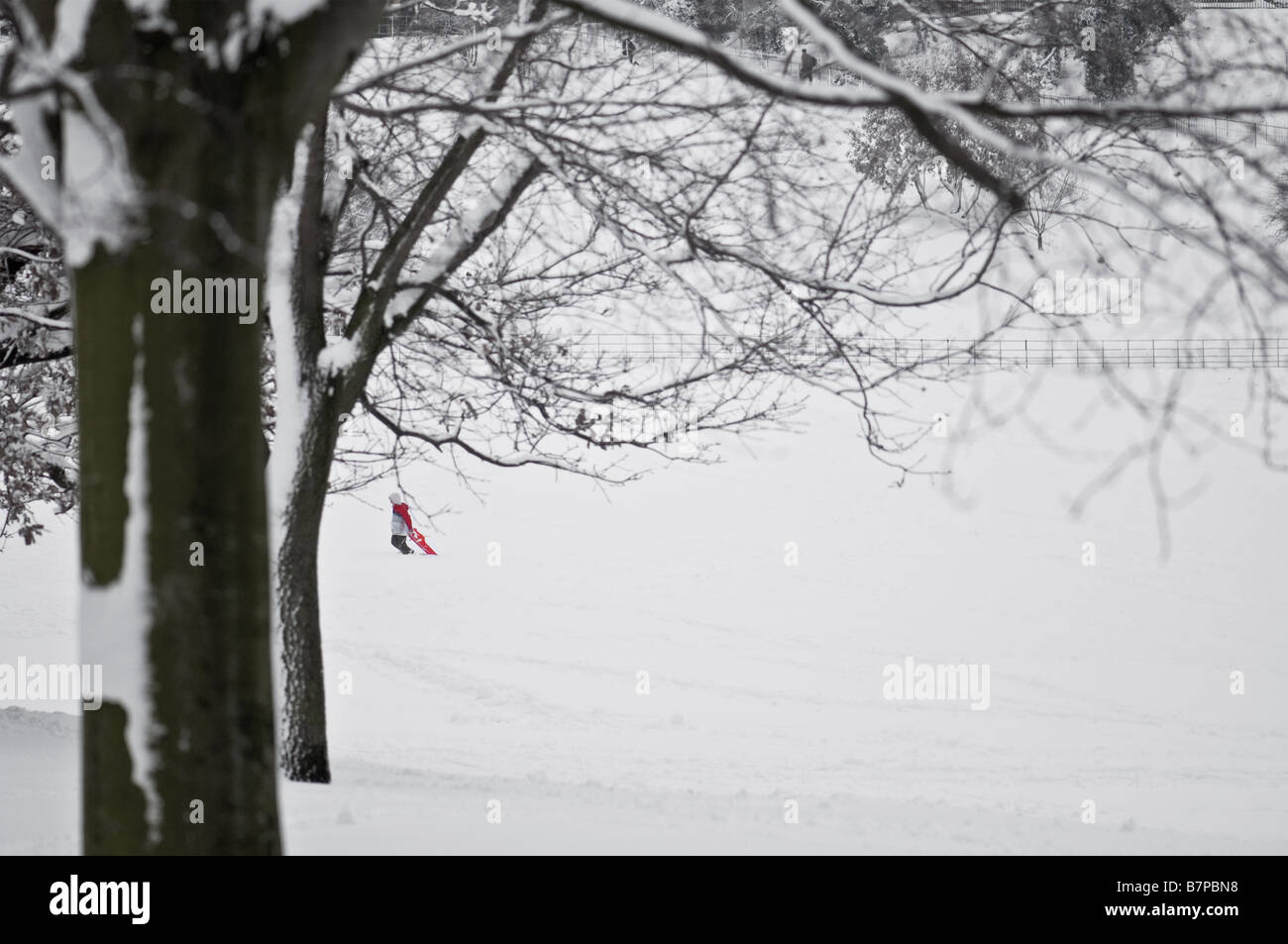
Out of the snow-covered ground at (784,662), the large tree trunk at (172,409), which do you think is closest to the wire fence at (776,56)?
the snow-covered ground at (784,662)

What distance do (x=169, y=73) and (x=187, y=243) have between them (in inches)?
17.0

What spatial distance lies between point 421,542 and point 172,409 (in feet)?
72.4

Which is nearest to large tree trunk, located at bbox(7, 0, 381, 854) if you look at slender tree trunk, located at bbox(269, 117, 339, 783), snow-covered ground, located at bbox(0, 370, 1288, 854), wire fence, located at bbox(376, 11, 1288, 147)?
wire fence, located at bbox(376, 11, 1288, 147)

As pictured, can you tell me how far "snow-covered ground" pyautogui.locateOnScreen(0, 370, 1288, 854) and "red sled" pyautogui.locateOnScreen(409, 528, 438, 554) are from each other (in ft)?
1.15

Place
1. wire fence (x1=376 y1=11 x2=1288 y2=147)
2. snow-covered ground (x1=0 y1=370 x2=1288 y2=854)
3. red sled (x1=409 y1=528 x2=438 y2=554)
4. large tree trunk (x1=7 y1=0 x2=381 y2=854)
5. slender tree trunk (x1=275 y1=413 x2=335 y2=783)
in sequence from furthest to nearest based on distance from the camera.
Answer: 1. red sled (x1=409 y1=528 x2=438 y2=554)
2. slender tree trunk (x1=275 y1=413 x2=335 y2=783)
3. snow-covered ground (x1=0 y1=370 x2=1288 y2=854)
4. wire fence (x1=376 y1=11 x2=1288 y2=147)
5. large tree trunk (x1=7 y1=0 x2=381 y2=854)

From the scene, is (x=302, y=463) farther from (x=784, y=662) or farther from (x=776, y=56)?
(x=784, y=662)

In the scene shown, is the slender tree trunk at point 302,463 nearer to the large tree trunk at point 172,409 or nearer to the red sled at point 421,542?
the large tree trunk at point 172,409

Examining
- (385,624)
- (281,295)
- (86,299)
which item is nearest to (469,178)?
(281,295)

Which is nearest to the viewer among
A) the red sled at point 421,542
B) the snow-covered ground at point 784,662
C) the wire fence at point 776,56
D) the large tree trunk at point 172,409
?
the large tree trunk at point 172,409

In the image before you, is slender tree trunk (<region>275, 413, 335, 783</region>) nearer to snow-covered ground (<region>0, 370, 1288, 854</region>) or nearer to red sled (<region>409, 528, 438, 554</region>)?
snow-covered ground (<region>0, 370, 1288, 854</region>)

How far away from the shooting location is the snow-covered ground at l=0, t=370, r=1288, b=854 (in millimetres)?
7746

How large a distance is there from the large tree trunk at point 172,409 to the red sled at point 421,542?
21009 mm

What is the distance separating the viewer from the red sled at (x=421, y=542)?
2459 cm
